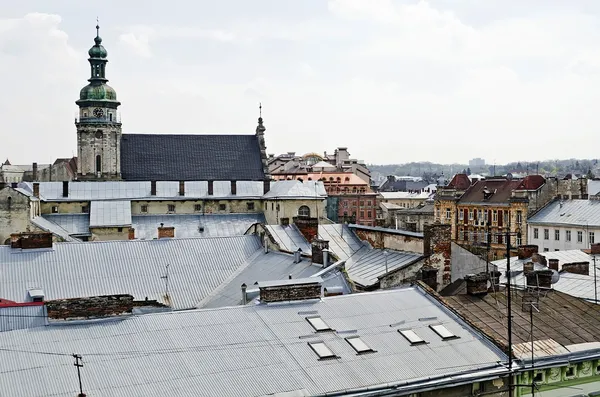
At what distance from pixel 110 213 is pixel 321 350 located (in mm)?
43182

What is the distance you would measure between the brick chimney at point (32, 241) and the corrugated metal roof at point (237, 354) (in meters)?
12.5

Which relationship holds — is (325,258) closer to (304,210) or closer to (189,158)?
(304,210)

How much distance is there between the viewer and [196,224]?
6303 centimetres

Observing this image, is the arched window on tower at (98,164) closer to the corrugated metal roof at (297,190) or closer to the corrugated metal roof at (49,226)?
the corrugated metal roof at (49,226)

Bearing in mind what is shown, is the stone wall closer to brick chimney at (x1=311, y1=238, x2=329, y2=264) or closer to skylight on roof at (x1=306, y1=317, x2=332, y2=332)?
skylight on roof at (x1=306, y1=317, x2=332, y2=332)

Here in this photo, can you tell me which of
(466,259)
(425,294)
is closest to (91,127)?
(466,259)

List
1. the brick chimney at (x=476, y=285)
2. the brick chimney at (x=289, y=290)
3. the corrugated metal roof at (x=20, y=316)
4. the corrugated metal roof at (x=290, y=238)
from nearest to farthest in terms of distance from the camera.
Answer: the corrugated metal roof at (x=20, y=316) → the brick chimney at (x=289, y=290) → the brick chimney at (x=476, y=285) → the corrugated metal roof at (x=290, y=238)

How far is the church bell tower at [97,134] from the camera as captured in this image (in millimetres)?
77375

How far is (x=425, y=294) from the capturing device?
23234mm

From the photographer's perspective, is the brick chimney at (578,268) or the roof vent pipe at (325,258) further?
the brick chimney at (578,268)

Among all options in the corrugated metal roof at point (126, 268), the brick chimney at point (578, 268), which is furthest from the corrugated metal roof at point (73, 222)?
the brick chimney at point (578, 268)

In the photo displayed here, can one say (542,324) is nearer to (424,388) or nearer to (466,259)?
(424,388)

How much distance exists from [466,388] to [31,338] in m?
10.8

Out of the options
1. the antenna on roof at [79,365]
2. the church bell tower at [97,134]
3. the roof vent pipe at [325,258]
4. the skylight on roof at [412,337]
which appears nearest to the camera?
the antenna on roof at [79,365]
